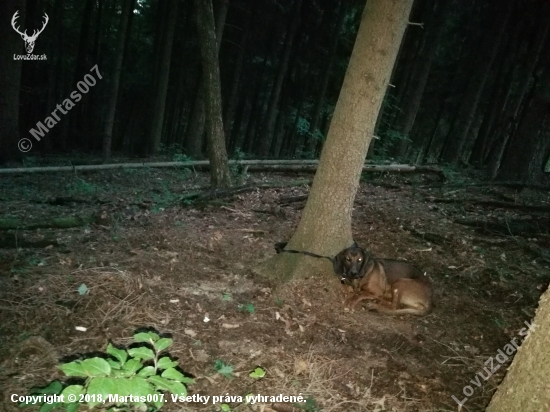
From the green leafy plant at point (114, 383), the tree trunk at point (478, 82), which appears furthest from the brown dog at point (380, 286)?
the tree trunk at point (478, 82)

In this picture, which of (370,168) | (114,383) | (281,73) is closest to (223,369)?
(114,383)

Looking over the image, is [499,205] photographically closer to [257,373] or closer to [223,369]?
[257,373]

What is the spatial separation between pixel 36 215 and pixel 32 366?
4.41m

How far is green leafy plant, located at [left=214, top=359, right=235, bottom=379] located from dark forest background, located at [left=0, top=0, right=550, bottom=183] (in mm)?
6510

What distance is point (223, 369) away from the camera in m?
3.38

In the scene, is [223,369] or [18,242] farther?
[18,242]

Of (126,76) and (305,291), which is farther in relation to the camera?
(126,76)

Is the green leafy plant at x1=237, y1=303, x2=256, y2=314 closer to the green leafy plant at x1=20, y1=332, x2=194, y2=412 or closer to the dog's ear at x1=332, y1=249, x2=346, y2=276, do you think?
the dog's ear at x1=332, y1=249, x2=346, y2=276

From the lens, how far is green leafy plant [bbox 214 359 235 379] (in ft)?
11.0

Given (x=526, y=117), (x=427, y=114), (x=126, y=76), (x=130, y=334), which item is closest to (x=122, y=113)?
(x=126, y=76)

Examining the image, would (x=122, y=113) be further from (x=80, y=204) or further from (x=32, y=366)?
(x=32, y=366)

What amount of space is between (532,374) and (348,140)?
10.4ft

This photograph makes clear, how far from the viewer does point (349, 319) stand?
4.52 metres

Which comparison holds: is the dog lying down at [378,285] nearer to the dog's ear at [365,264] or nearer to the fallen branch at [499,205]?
the dog's ear at [365,264]
